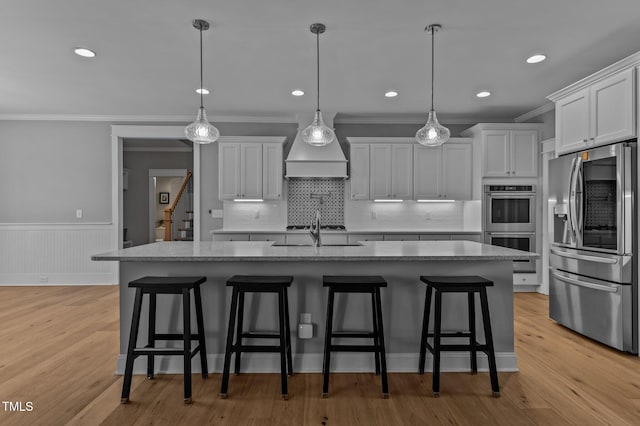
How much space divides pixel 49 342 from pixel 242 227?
2.90 metres

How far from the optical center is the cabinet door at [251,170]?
5484mm

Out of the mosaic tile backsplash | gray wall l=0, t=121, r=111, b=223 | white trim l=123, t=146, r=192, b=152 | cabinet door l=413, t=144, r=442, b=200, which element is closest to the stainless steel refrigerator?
cabinet door l=413, t=144, r=442, b=200

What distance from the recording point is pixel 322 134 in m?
3.10

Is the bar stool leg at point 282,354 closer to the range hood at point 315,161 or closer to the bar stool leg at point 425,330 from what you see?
the bar stool leg at point 425,330

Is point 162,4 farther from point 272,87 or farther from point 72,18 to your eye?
point 272,87

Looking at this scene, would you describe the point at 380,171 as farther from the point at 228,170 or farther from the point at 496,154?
the point at 228,170

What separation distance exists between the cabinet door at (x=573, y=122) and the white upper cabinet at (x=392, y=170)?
1.97 meters

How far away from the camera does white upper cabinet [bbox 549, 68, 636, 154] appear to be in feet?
10.3

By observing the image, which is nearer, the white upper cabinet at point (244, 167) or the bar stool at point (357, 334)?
the bar stool at point (357, 334)

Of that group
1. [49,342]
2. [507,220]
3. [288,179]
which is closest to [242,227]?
[288,179]

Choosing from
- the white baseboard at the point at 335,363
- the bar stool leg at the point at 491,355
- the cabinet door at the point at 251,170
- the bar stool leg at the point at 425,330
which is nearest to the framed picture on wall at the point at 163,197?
the cabinet door at the point at 251,170

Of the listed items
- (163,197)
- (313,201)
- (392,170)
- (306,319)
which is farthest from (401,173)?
(163,197)

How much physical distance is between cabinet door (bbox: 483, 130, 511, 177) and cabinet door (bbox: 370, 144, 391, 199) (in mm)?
1362

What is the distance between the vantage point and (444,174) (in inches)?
218
